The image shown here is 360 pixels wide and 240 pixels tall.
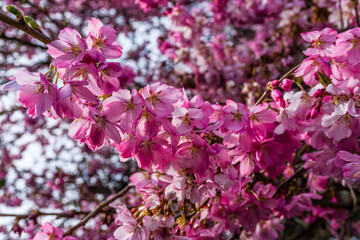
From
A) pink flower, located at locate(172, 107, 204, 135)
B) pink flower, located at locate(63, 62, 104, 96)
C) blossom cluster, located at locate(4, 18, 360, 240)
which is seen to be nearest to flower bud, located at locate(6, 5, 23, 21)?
blossom cluster, located at locate(4, 18, 360, 240)

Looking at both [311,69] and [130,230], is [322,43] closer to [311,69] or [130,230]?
[311,69]

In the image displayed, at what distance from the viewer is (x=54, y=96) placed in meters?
1.11

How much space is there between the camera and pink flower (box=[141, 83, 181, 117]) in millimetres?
1160

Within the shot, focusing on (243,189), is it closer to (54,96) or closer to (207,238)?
(207,238)

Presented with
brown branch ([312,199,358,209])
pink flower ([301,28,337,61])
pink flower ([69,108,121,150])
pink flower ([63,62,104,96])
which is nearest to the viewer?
pink flower ([63,62,104,96])

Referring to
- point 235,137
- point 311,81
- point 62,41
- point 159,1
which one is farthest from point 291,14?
point 62,41

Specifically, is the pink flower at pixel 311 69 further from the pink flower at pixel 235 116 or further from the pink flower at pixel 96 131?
the pink flower at pixel 96 131

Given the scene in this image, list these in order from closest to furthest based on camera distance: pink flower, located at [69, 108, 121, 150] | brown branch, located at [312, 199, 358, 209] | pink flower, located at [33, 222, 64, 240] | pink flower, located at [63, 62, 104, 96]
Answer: pink flower, located at [63, 62, 104, 96] → pink flower, located at [69, 108, 121, 150] → pink flower, located at [33, 222, 64, 240] → brown branch, located at [312, 199, 358, 209]

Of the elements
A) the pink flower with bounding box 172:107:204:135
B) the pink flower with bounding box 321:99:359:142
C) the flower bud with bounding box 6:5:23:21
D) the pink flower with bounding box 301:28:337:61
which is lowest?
the pink flower with bounding box 321:99:359:142

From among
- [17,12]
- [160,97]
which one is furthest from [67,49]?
[160,97]

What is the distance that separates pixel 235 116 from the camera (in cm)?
135

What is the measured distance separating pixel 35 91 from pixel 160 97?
442 millimetres

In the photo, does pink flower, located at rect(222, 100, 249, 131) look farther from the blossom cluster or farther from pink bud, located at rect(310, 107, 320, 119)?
pink bud, located at rect(310, 107, 320, 119)

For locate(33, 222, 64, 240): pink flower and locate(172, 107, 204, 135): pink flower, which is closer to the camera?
locate(172, 107, 204, 135): pink flower
